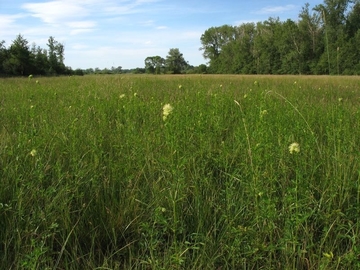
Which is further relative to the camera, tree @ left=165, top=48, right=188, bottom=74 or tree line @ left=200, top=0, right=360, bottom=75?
tree @ left=165, top=48, right=188, bottom=74

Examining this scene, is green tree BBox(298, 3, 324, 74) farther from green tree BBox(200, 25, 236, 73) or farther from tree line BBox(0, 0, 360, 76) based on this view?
green tree BBox(200, 25, 236, 73)

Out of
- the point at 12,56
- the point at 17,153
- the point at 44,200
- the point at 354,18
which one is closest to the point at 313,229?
the point at 44,200

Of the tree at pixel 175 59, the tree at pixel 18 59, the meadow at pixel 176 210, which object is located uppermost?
the tree at pixel 175 59

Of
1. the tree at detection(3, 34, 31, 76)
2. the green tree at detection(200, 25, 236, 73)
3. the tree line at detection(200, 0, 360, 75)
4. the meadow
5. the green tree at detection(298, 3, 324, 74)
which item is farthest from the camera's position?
the green tree at detection(200, 25, 236, 73)

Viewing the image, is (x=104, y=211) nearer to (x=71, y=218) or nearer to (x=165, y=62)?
(x=71, y=218)

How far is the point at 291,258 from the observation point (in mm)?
1451

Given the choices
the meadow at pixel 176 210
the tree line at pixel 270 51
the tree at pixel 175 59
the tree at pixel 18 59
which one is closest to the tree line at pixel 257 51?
the tree line at pixel 270 51

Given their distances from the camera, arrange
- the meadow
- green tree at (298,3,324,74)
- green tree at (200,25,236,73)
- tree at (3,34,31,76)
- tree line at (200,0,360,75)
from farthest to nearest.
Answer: green tree at (200,25,236,73) → tree at (3,34,31,76) → tree line at (200,0,360,75) → green tree at (298,3,324,74) → the meadow

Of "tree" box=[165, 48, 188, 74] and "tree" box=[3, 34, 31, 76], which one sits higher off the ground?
"tree" box=[165, 48, 188, 74]

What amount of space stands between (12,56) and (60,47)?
25.3m

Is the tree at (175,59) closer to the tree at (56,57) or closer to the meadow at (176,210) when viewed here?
the tree at (56,57)

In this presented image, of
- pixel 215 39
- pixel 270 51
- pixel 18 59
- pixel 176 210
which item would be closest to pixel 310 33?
pixel 176 210

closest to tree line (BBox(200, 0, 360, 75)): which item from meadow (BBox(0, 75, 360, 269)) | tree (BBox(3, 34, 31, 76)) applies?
meadow (BBox(0, 75, 360, 269))

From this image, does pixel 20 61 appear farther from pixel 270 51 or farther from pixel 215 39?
pixel 215 39
